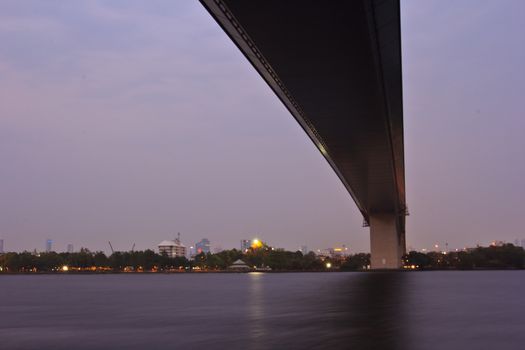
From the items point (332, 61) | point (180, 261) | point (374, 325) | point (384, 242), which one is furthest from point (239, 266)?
point (374, 325)

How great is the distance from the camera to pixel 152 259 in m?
179

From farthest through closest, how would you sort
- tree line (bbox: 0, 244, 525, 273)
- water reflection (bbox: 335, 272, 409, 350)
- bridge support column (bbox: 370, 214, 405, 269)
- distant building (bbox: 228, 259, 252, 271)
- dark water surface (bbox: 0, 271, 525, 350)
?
distant building (bbox: 228, 259, 252, 271) → tree line (bbox: 0, 244, 525, 273) → bridge support column (bbox: 370, 214, 405, 269) → dark water surface (bbox: 0, 271, 525, 350) → water reflection (bbox: 335, 272, 409, 350)

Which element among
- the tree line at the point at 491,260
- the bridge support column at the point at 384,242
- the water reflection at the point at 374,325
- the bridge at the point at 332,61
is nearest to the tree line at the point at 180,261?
the tree line at the point at 491,260

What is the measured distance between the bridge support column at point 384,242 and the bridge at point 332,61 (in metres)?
35.6

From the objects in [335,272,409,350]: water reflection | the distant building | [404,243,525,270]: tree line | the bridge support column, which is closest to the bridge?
[335,272,409,350]: water reflection

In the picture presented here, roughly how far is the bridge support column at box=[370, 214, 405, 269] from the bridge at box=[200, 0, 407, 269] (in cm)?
3562

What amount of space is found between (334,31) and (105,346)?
14.2 metres

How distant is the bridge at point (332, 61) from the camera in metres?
20.6

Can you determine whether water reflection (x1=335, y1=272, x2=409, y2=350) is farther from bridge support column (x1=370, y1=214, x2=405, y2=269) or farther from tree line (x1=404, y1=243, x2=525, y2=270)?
tree line (x1=404, y1=243, x2=525, y2=270)

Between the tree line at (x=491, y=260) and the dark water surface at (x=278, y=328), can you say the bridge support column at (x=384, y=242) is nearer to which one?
the dark water surface at (x=278, y=328)

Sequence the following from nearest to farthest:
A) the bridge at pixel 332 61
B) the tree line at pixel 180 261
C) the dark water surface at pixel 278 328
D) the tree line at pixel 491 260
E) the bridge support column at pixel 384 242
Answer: the dark water surface at pixel 278 328, the bridge at pixel 332 61, the bridge support column at pixel 384 242, the tree line at pixel 491 260, the tree line at pixel 180 261

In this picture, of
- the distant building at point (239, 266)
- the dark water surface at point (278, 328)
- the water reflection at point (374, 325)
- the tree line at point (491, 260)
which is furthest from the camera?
the distant building at point (239, 266)

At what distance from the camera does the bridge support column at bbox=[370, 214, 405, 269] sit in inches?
3130

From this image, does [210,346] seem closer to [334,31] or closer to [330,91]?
[334,31]
